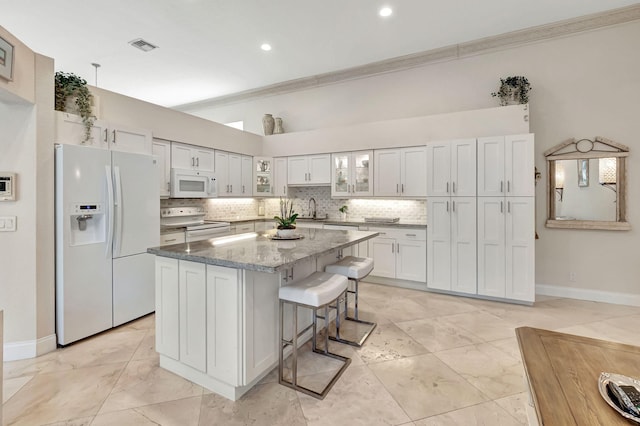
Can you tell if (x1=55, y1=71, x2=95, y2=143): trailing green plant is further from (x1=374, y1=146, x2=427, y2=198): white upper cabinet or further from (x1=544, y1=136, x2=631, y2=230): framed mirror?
(x1=544, y1=136, x2=631, y2=230): framed mirror

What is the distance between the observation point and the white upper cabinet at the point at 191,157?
13.9 feet

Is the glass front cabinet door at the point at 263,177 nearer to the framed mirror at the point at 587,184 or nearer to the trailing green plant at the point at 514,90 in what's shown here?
the trailing green plant at the point at 514,90

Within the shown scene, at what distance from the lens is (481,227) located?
12.7 ft

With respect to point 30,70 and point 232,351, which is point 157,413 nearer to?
point 232,351

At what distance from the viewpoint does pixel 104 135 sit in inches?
125

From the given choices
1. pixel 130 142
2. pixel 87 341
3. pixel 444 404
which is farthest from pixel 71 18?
pixel 444 404

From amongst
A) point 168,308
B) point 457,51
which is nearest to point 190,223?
point 168,308

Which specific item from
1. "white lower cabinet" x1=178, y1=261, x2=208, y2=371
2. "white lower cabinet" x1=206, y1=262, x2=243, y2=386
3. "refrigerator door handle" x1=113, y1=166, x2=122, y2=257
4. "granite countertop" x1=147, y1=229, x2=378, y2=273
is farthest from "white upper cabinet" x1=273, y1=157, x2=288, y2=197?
"white lower cabinet" x1=206, y1=262, x2=243, y2=386

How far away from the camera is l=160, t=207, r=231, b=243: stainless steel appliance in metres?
4.08

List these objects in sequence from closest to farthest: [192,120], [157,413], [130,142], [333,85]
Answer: [157,413]
[130,142]
[192,120]
[333,85]

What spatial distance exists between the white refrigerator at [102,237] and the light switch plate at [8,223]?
285 mm

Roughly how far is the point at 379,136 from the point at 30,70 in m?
4.10

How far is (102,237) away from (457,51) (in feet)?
17.4

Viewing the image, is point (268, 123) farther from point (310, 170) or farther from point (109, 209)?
point (109, 209)
